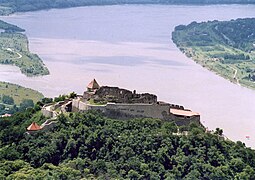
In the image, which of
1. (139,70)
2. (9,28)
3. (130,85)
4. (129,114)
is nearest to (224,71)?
(139,70)

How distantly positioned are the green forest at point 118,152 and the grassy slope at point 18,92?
15.6 m

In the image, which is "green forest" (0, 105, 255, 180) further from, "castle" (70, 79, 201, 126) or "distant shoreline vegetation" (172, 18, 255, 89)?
"distant shoreline vegetation" (172, 18, 255, 89)

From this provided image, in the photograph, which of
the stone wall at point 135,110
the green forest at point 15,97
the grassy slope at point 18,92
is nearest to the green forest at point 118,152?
the stone wall at point 135,110

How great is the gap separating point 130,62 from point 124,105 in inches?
1002

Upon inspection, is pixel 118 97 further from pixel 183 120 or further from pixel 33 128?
pixel 33 128

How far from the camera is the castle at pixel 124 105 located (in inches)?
979

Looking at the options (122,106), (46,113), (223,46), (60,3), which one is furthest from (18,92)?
(60,3)

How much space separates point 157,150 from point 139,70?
2405 cm

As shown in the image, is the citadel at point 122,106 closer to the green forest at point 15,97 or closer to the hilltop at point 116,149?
the hilltop at point 116,149

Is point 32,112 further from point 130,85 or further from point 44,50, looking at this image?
point 44,50

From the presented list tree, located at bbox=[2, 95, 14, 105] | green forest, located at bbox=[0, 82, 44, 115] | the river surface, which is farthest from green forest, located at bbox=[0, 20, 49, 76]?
tree, located at bbox=[2, 95, 14, 105]

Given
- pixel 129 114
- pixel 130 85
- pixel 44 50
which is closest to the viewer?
pixel 129 114

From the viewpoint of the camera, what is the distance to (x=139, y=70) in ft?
154

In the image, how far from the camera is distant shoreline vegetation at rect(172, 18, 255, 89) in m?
50.2
